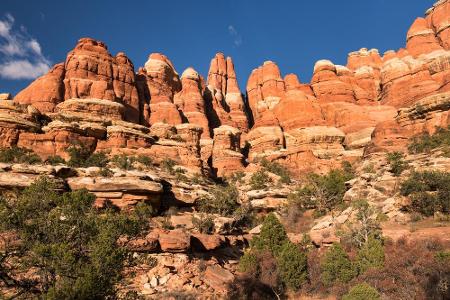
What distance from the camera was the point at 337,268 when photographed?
74.2 feet

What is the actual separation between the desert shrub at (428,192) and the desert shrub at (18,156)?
38.7m

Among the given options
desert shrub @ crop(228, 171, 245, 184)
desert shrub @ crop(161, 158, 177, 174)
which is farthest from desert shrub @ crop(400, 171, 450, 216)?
desert shrub @ crop(228, 171, 245, 184)

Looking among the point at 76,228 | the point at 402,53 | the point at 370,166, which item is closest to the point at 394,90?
the point at 402,53

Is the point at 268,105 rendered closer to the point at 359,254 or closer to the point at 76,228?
the point at 359,254

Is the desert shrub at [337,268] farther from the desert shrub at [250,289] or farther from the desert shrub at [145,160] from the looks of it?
the desert shrub at [145,160]

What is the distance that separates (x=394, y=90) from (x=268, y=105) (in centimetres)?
3071

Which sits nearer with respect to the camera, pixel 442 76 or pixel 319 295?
pixel 319 295

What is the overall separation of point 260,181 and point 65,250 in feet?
131

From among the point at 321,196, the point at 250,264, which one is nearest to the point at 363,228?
the point at 250,264

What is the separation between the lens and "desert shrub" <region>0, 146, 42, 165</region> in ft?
129

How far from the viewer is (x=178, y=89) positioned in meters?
86.7

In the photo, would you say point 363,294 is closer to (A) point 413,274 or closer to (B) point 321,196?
(A) point 413,274

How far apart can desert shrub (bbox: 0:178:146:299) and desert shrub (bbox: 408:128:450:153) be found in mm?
44731

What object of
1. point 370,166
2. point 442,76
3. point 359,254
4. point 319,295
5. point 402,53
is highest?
point 402,53
